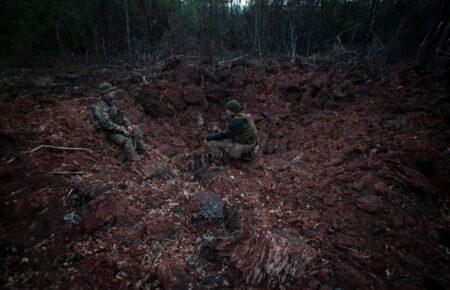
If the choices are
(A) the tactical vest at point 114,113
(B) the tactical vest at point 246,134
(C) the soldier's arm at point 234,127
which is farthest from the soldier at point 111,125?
(B) the tactical vest at point 246,134

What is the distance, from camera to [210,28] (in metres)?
12.1

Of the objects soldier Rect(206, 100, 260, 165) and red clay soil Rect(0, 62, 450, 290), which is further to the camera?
soldier Rect(206, 100, 260, 165)

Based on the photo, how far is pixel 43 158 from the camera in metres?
4.06

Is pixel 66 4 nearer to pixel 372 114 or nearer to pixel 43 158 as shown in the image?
pixel 43 158

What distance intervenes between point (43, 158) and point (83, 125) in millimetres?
1415

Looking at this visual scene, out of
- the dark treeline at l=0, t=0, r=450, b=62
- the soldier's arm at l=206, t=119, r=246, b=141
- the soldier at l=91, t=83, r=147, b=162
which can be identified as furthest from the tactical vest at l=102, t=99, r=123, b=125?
the dark treeline at l=0, t=0, r=450, b=62

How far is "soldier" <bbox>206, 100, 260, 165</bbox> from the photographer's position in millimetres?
4508

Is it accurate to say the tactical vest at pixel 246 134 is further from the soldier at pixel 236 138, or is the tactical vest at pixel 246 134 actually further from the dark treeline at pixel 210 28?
the dark treeline at pixel 210 28

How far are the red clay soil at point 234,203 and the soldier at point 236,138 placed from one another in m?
0.27

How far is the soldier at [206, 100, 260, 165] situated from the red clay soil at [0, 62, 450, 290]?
10.7 inches

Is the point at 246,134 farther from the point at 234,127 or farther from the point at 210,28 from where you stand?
the point at 210,28

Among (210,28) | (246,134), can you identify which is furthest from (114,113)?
(210,28)

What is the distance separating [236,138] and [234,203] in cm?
133

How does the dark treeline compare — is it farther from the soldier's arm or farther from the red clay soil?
the soldier's arm
